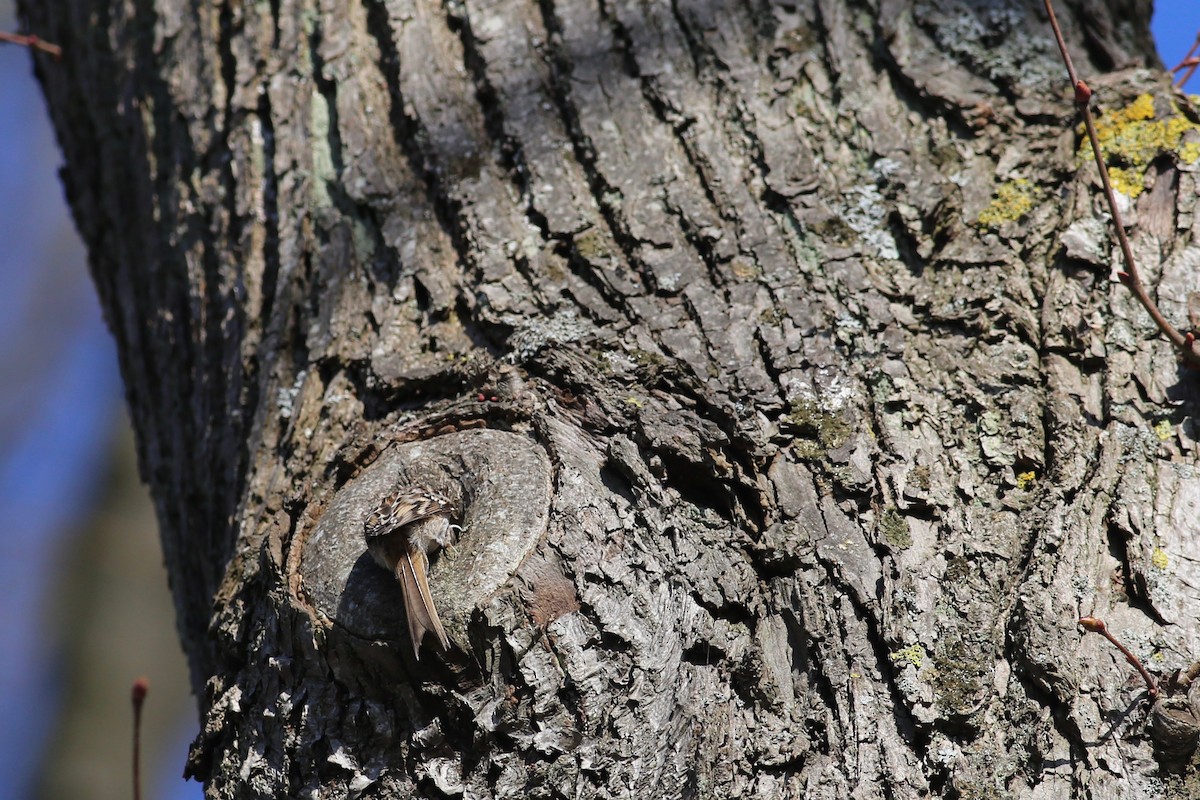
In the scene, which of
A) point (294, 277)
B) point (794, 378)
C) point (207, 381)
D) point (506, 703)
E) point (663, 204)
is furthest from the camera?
point (207, 381)

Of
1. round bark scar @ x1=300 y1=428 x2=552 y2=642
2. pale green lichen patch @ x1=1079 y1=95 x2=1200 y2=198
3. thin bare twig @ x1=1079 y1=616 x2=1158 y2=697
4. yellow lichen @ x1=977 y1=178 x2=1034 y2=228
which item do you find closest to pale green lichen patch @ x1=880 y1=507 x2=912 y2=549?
thin bare twig @ x1=1079 y1=616 x2=1158 y2=697

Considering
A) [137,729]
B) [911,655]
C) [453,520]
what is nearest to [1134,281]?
[911,655]

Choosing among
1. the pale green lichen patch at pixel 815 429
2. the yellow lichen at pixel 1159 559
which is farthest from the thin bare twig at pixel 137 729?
the yellow lichen at pixel 1159 559

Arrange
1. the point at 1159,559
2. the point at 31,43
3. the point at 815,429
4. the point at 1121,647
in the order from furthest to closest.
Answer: the point at 31,43 → the point at 815,429 → the point at 1159,559 → the point at 1121,647

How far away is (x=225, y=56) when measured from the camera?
8.20 feet

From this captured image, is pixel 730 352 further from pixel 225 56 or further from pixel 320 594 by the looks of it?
pixel 225 56

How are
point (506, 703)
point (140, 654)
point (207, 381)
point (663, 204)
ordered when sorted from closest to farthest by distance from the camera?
1. point (506, 703)
2. point (663, 204)
3. point (207, 381)
4. point (140, 654)

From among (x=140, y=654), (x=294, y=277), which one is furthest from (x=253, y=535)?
(x=140, y=654)

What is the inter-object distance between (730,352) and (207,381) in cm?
123

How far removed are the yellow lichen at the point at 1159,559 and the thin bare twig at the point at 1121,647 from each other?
5.3 inches

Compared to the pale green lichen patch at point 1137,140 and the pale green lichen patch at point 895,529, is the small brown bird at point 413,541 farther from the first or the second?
the pale green lichen patch at point 1137,140

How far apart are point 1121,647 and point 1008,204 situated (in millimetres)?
907

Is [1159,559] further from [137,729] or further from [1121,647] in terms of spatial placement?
[137,729]

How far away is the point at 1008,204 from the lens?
2012 millimetres
